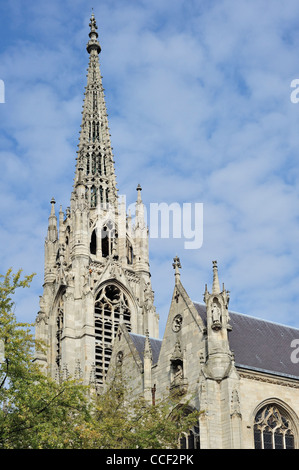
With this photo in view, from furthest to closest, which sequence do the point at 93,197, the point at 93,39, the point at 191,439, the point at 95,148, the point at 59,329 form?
the point at 93,39, the point at 95,148, the point at 93,197, the point at 59,329, the point at 191,439

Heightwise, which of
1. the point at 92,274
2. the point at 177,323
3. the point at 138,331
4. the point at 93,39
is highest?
the point at 93,39

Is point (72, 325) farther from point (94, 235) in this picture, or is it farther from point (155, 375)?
point (155, 375)

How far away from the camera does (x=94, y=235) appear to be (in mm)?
60688

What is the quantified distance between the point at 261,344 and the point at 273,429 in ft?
16.1

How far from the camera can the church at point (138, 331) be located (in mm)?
33750

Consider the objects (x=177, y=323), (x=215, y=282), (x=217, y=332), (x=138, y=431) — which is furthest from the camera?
(x=177, y=323)

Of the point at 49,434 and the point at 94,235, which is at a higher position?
the point at 94,235

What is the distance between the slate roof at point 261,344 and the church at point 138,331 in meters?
0.07

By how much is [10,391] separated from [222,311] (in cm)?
1115

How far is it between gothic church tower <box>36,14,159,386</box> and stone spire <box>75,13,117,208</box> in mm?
80

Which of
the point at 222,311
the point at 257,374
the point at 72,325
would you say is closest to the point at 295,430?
the point at 257,374

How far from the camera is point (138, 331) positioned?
56.5 metres

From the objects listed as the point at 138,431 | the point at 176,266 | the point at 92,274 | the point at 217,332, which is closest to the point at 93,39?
the point at 92,274

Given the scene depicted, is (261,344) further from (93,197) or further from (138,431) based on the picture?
(93,197)
